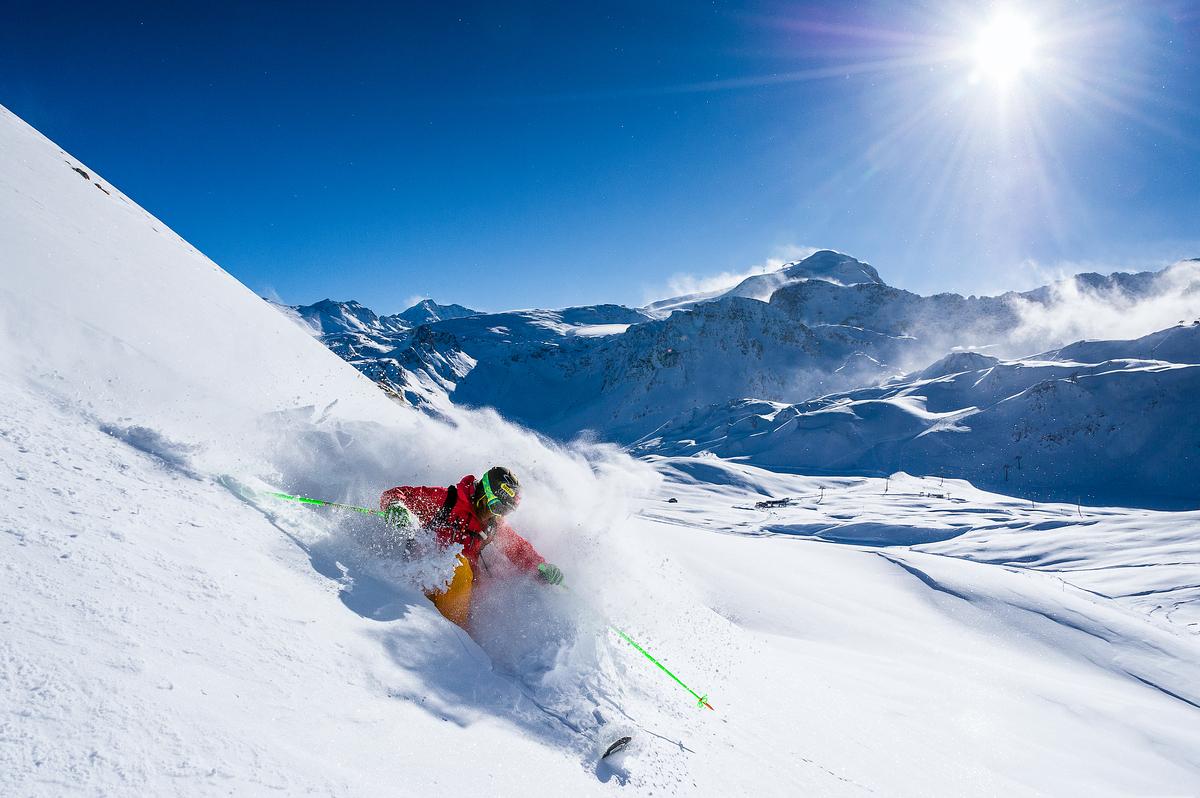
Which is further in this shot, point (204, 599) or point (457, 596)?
point (457, 596)

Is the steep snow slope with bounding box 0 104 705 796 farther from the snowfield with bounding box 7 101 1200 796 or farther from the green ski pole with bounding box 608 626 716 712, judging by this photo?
the green ski pole with bounding box 608 626 716 712

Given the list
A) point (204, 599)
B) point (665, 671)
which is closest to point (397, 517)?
point (204, 599)

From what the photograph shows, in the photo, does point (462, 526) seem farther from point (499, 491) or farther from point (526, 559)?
point (526, 559)

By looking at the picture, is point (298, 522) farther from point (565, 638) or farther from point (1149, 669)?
point (1149, 669)

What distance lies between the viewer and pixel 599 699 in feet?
17.1

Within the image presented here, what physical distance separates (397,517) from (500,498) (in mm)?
1166

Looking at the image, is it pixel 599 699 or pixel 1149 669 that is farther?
pixel 1149 669

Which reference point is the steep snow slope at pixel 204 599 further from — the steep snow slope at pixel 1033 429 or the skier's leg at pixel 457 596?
the steep snow slope at pixel 1033 429

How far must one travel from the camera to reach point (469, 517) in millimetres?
6770

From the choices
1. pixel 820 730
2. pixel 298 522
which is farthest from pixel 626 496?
pixel 298 522

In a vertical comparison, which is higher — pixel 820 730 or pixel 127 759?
pixel 820 730


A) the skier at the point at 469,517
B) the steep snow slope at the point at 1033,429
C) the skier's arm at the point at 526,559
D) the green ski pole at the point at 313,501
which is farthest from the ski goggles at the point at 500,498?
the steep snow slope at the point at 1033,429

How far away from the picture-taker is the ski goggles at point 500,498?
6.77 m

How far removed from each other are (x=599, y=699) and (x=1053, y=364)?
403 ft
